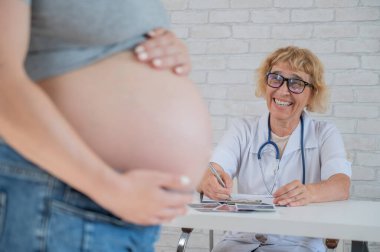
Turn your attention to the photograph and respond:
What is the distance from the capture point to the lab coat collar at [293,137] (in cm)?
215

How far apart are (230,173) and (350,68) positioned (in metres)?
1.01

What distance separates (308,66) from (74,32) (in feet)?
5.71

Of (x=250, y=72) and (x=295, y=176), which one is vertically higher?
(x=250, y=72)

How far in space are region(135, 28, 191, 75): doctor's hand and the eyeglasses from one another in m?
1.53

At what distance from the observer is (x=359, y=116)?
105 inches

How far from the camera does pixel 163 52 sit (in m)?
0.71

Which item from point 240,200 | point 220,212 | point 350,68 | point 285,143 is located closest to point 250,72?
point 350,68

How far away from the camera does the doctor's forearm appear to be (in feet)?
6.08

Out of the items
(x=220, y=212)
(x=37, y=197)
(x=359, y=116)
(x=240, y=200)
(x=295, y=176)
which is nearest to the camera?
(x=37, y=197)

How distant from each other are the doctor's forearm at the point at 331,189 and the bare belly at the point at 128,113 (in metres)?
1.26

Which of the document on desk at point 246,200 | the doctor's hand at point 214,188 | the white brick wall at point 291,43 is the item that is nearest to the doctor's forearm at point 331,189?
the document on desk at point 246,200

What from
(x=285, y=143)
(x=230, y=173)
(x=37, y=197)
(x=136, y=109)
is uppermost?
(x=136, y=109)

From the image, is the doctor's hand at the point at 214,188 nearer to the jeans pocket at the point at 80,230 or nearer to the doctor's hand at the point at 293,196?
the doctor's hand at the point at 293,196

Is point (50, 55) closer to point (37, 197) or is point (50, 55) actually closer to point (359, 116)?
point (37, 197)
